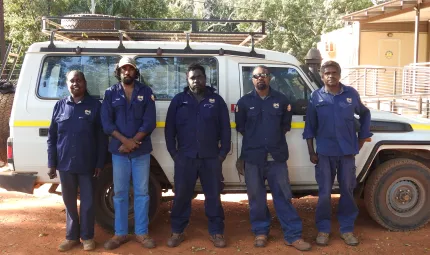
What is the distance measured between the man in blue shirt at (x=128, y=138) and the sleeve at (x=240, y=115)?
849mm

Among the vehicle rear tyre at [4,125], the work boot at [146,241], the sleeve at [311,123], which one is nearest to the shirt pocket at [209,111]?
the sleeve at [311,123]

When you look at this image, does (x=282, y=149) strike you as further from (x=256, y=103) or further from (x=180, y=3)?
(x=180, y=3)

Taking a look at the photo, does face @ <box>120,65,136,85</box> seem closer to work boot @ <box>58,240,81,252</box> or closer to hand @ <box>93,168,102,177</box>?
hand @ <box>93,168,102,177</box>

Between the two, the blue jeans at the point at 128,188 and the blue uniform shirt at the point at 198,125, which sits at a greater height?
the blue uniform shirt at the point at 198,125

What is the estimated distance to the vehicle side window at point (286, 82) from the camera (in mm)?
5398

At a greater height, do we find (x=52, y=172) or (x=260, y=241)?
(x=52, y=172)

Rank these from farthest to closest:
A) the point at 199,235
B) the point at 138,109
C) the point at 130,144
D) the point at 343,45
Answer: the point at 343,45
the point at 199,235
the point at 138,109
the point at 130,144

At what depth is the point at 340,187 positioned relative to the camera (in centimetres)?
517

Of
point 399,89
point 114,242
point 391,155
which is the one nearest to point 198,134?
point 114,242

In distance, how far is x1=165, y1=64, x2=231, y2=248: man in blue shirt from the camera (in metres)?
4.91

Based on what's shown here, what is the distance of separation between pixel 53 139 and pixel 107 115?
59 cm

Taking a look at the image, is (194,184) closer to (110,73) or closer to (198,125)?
(198,125)

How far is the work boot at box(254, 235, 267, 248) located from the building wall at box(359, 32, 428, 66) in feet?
50.6

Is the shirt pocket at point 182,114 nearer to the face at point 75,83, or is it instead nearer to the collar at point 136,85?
the collar at point 136,85
